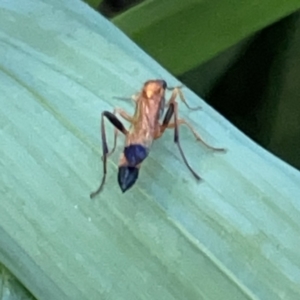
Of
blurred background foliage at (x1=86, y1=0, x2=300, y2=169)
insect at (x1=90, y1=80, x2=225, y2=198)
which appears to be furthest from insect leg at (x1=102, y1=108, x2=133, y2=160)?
blurred background foliage at (x1=86, y1=0, x2=300, y2=169)

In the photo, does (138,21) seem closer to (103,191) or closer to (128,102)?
(128,102)

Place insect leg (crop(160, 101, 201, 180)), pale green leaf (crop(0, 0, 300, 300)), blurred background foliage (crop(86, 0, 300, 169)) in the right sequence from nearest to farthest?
pale green leaf (crop(0, 0, 300, 300))
insect leg (crop(160, 101, 201, 180))
blurred background foliage (crop(86, 0, 300, 169))

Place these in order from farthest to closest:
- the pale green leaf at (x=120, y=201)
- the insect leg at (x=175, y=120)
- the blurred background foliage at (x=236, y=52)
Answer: the blurred background foliage at (x=236, y=52)
the insect leg at (x=175, y=120)
the pale green leaf at (x=120, y=201)

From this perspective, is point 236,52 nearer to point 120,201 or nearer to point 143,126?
point 143,126

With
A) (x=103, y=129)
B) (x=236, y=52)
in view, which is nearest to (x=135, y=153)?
(x=103, y=129)

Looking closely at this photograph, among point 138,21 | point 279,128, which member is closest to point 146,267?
point 138,21

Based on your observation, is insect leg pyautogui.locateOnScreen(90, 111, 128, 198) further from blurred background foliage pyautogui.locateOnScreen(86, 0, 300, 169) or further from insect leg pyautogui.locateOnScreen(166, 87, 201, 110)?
blurred background foliage pyautogui.locateOnScreen(86, 0, 300, 169)

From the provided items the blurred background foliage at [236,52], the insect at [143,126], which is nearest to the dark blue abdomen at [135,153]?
the insect at [143,126]

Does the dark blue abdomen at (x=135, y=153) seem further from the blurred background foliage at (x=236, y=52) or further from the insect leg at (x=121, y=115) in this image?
the blurred background foliage at (x=236, y=52)
